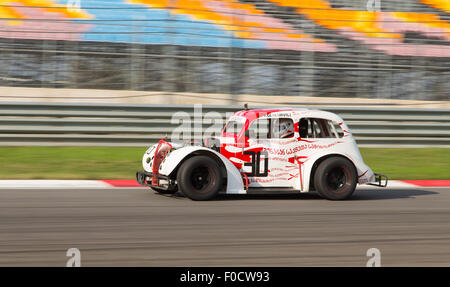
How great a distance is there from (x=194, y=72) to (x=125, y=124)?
301 centimetres

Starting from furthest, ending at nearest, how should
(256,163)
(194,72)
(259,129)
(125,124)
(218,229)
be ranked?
(194,72) → (125,124) → (259,129) → (256,163) → (218,229)

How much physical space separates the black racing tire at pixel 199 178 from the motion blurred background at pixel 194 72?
3.51 m

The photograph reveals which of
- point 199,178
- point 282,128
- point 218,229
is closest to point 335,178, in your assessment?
point 282,128

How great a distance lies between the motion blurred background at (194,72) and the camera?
13625 millimetres

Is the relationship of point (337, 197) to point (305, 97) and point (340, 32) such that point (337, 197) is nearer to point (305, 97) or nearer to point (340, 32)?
point (305, 97)

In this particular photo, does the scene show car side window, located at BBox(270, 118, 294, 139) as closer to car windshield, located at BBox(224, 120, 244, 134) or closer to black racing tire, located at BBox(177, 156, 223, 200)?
car windshield, located at BBox(224, 120, 244, 134)

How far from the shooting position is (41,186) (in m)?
9.80

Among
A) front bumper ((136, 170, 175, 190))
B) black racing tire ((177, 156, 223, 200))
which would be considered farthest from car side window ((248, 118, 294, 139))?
front bumper ((136, 170, 175, 190))

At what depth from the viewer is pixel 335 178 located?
357 inches

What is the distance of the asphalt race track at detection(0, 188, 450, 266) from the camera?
562 cm

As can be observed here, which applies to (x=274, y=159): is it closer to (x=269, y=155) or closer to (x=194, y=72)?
(x=269, y=155)

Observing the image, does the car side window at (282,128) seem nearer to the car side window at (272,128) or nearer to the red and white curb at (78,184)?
the car side window at (272,128)

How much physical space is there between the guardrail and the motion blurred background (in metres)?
0.02

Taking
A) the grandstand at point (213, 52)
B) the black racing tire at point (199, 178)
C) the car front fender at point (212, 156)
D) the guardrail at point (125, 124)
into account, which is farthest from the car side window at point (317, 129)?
the grandstand at point (213, 52)
